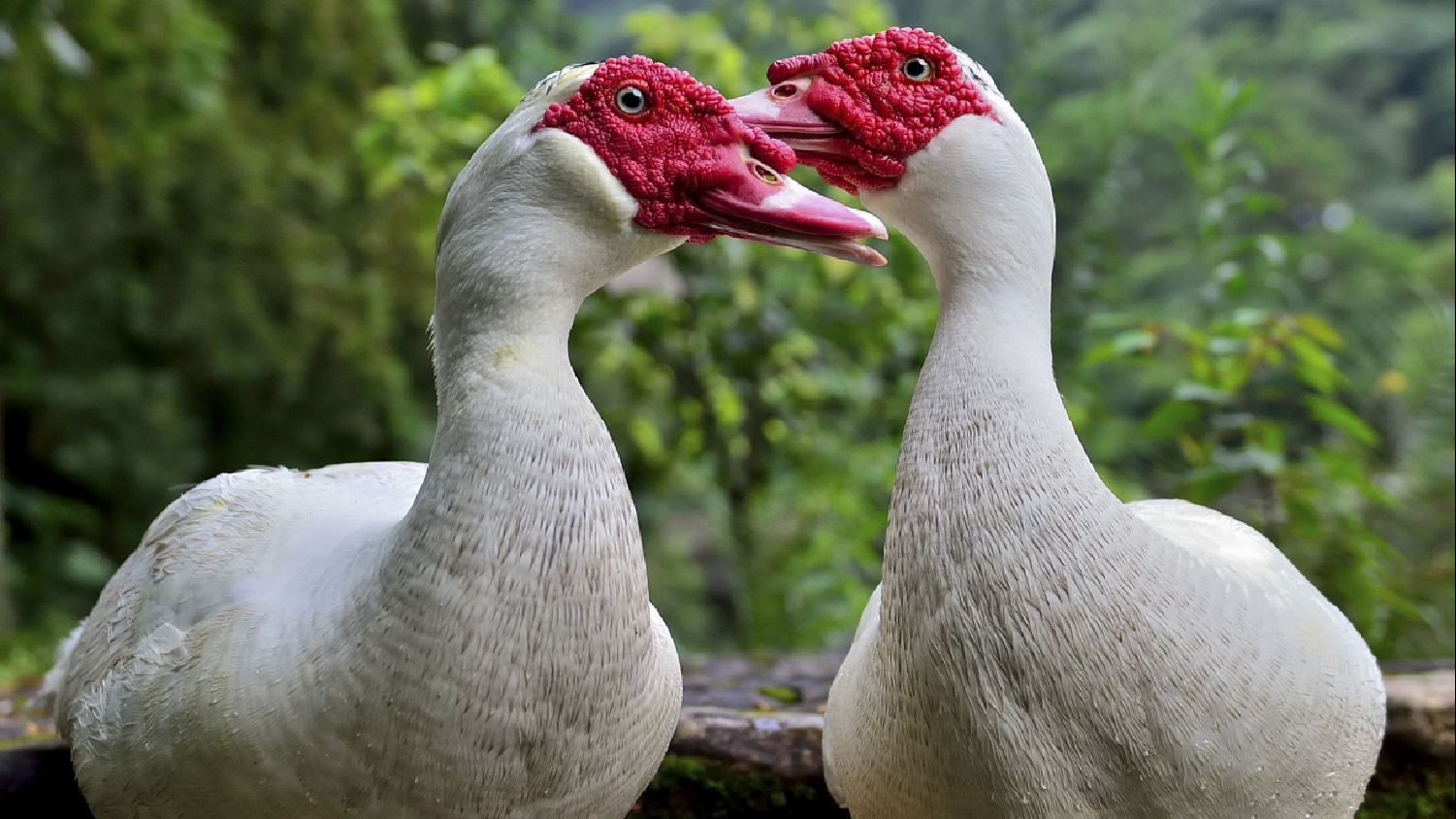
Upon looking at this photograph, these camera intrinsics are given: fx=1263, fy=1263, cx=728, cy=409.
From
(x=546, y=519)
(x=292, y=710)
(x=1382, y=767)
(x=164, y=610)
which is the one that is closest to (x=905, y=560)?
(x=546, y=519)

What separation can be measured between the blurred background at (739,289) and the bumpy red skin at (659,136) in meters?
1.99

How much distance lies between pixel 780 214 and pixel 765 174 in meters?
0.08

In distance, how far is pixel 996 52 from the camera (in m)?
4.71

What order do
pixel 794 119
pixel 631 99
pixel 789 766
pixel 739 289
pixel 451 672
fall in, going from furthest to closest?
pixel 739 289 < pixel 789 766 < pixel 794 119 < pixel 631 99 < pixel 451 672

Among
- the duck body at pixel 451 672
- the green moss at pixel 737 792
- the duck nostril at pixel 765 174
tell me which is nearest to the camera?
the duck body at pixel 451 672

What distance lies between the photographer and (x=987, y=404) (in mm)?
1545

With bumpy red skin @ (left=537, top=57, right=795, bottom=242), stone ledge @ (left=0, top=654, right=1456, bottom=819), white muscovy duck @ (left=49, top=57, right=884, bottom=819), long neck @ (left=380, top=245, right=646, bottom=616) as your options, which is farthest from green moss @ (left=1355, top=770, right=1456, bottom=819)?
bumpy red skin @ (left=537, top=57, right=795, bottom=242)

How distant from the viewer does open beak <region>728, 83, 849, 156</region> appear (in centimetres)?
167

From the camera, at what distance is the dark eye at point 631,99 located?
1.57 metres

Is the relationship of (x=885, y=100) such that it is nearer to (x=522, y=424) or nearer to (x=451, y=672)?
(x=522, y=424)

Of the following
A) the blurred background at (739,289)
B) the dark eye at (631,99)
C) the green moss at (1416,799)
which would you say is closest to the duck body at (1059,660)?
the dark eye at (631,99)

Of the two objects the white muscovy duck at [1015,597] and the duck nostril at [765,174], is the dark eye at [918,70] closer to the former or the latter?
the white muscovy duck at [1015,597]

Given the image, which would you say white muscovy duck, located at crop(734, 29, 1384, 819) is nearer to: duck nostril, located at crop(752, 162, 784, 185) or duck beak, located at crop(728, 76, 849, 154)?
duck beak, located at crop(728, 76, 849, 154)

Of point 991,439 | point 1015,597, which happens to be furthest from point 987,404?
point 1015,597
